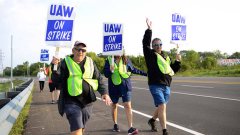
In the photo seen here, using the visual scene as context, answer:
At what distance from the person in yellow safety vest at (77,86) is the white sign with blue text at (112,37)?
129 inches

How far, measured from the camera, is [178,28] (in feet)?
28.9

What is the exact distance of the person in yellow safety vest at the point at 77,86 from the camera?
500cm

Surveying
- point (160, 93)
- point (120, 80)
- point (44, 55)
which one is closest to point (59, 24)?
point (120, 80)

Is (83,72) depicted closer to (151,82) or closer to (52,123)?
(151,82)

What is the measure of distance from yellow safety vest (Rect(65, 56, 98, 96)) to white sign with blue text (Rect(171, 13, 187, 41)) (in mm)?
3785

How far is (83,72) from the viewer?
16.9 feet

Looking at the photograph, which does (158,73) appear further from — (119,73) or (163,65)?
(119,73)

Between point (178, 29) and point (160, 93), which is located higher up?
point (178, 29)

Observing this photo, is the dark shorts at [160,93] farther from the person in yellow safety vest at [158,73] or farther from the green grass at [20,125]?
the green grass at [20,125]

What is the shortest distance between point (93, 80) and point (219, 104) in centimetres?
806

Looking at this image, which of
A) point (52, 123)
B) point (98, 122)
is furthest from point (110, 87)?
point (52, 123)

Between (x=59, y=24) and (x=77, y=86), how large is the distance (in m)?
1.98

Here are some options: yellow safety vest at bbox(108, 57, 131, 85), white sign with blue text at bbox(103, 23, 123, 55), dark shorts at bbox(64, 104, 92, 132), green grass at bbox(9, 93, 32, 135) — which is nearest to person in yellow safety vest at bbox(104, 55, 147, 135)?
yellow safety vest at bbox(108, 57, 131, 85)

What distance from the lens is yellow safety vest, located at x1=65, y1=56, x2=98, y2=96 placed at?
5012 mm
